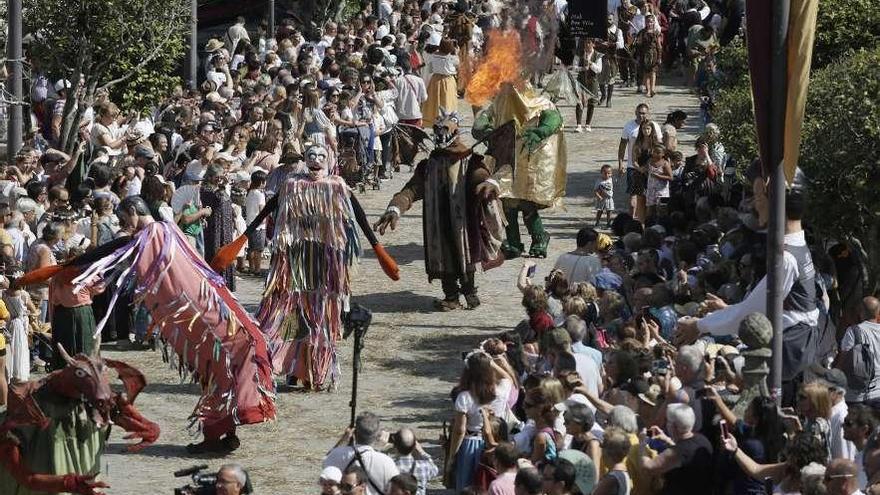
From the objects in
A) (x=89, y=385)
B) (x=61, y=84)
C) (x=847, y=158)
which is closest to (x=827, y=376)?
(x=847, y=158)

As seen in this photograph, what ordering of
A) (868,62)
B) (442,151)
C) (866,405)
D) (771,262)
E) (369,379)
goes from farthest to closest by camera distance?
→ (442,151)
(369,379)
(868,62)
(866,405)
(771,262)

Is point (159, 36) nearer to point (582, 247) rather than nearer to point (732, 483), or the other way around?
point (582, 247)

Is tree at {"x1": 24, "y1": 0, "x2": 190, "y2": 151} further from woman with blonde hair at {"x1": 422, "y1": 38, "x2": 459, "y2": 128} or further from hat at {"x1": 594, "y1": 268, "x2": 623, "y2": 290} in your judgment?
hat at {"x1": 594, "y1": 268, "x2": 623, "y2": 290}

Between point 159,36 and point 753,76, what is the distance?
Answer: 16354 mm

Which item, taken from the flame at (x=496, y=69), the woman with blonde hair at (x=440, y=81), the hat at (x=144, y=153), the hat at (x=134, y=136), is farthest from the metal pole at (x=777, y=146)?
the woman with blonde hair at (x=440, y=81)

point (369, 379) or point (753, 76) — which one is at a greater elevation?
point (753, 76)

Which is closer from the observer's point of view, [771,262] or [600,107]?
[771,262]

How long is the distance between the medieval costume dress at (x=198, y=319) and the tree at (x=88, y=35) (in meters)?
9.86

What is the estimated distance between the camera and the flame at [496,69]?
68.5 feet

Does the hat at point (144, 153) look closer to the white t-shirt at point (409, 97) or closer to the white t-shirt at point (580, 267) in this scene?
the white t-shirt at point (580, 267)

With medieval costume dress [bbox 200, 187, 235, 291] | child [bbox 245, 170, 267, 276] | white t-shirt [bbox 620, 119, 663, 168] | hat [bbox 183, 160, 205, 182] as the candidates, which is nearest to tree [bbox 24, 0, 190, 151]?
child [bbox 245, 170, 267, 276]

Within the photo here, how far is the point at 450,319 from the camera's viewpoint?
63.3ft

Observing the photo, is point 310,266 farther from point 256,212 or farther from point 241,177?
point 241,177

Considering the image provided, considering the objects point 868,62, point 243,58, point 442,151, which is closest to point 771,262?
point 868,62
